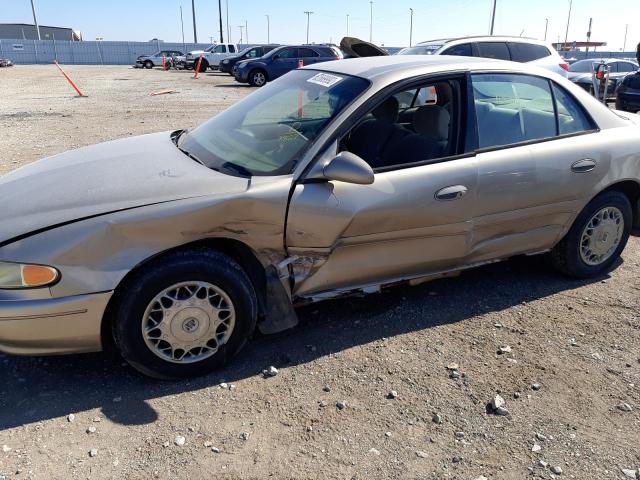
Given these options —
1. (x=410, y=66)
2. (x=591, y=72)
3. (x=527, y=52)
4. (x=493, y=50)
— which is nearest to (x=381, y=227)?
(x=410, y=66)

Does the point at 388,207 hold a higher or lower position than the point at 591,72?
lower

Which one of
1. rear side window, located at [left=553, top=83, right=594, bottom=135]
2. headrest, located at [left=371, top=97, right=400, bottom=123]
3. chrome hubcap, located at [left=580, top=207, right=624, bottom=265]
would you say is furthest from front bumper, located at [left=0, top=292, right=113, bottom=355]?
chrome hubcap, located at [left=580, top=207, right=624, bottom=265]

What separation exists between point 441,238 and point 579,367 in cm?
107

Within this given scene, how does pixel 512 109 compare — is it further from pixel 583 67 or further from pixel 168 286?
pixel 583 67

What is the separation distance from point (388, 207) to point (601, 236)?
6.54ft

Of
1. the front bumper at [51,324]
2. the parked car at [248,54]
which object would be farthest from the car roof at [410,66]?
the parked car at [248,54]

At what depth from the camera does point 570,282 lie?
13.9ft

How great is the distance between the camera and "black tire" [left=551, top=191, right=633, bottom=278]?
4.01m

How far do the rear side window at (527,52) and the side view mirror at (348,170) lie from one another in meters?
9.27

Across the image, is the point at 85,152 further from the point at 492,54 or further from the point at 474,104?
the point at 492,54

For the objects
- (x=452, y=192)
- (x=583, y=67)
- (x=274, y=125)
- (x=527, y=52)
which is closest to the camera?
(x=452, y=192)

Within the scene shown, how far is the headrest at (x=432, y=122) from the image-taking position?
353 cm

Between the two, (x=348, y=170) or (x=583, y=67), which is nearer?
(x=348, y=170)

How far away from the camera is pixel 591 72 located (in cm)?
1664
